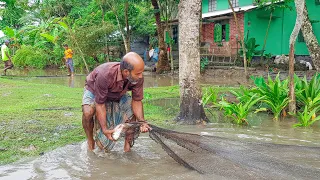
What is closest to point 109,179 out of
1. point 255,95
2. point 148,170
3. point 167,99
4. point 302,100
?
point 148,170

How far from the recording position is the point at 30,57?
1005 inches

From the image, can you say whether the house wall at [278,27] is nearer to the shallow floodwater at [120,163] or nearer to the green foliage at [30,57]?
the green foliage at [30,57]

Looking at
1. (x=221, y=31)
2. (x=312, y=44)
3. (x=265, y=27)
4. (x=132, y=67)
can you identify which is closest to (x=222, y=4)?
(x=221, y=31)

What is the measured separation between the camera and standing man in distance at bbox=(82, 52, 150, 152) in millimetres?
4242

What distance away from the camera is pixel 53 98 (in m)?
10.0

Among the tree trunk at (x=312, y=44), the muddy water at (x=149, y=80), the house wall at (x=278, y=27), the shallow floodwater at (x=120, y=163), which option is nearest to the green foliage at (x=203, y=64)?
the muddy water at (x=149, y=80)

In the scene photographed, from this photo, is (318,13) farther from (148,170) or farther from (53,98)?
(148,170)

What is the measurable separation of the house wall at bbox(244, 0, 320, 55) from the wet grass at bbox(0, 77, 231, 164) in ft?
42.3

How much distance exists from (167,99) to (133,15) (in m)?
15.0

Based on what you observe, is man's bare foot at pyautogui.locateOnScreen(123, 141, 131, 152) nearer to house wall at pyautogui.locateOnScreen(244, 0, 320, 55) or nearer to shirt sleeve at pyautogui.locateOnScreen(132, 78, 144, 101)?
shirt sleeve at pyautogui.locateOnScreen(132, 78, 144, 101)

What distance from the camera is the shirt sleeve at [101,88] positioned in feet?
14.2

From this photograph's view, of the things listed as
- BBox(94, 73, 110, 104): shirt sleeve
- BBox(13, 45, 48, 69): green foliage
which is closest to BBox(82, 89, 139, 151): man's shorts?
BBox(94, 73, 110, 104): shirt sleeve

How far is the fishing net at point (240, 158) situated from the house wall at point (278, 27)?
59.5 feet

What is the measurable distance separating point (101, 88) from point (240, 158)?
177 cm
